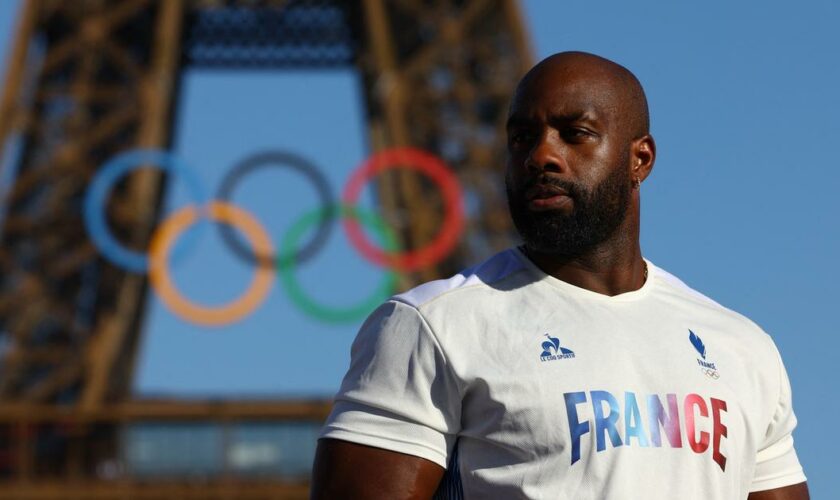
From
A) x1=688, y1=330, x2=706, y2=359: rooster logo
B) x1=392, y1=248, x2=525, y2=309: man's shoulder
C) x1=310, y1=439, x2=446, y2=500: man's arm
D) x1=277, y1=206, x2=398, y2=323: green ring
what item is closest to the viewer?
x1=310, y1=439, x2=446, y2=500: man's arm

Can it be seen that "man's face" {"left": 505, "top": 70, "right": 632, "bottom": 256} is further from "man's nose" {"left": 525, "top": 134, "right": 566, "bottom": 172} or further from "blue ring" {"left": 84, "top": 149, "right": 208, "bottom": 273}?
"blue ring" {"left": 84, "top": 149, "right": 208, "bottom": 273}

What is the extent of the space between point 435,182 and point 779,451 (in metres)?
30.0

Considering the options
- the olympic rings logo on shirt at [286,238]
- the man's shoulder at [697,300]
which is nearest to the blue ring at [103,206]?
the olympic rings logo on shirt at [286,238]

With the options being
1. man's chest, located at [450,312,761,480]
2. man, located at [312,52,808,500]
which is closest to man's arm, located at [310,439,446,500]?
man, located at [312,52,808,500]

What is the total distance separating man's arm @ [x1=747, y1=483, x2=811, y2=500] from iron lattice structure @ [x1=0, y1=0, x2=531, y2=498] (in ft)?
88.3

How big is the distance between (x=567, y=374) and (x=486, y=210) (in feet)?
93.5

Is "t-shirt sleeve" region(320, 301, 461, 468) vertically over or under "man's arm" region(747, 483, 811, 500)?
over

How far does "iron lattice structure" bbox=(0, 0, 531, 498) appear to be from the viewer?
31344 millimetres

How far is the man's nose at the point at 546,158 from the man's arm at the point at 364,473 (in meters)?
0.56

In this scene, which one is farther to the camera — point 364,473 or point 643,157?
point 643,157

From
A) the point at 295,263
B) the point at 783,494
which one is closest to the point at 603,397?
the point at 783,494

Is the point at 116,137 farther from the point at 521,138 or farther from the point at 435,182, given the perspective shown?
the point at 521,138

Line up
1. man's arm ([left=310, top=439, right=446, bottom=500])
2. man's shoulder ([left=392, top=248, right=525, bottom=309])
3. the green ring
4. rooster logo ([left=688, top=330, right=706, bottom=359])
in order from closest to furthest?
man's arm ([left=310, top=439, right=446, bottom=500]) < man's shoulder ([left=392, top=248, right=525, bottom=309]) < rooster logo ([left=688, top=330, right=706, bottom=359]) < the green ring

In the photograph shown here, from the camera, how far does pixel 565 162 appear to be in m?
3.22
